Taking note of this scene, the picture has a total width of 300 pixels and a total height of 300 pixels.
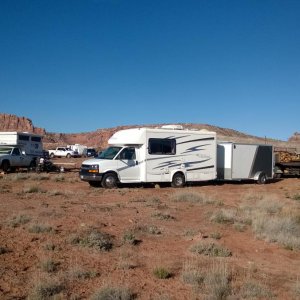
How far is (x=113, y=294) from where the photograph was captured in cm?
629

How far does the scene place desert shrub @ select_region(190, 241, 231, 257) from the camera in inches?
352

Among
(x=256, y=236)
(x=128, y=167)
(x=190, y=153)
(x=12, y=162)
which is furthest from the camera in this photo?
(x=12, y=162)

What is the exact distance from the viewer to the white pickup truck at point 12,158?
2911cm

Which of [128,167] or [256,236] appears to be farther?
[128,167]

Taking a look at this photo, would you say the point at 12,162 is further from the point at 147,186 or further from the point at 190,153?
the point at 190,153

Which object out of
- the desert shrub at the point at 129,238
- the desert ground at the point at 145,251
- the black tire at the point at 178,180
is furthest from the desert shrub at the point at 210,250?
the black tire at the point at 178,180

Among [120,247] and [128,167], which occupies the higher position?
[128,167]

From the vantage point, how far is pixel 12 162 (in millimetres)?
29578

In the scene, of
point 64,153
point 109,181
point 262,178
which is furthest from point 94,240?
point 64,153

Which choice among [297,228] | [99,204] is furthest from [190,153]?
[297,228]

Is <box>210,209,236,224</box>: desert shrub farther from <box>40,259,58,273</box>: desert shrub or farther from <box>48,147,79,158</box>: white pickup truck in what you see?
<box>48,147,79,158</box>: white pickup truck

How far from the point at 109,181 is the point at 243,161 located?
8.65m

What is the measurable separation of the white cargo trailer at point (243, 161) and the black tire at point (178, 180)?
342 centimetres

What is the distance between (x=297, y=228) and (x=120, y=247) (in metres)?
5.03
